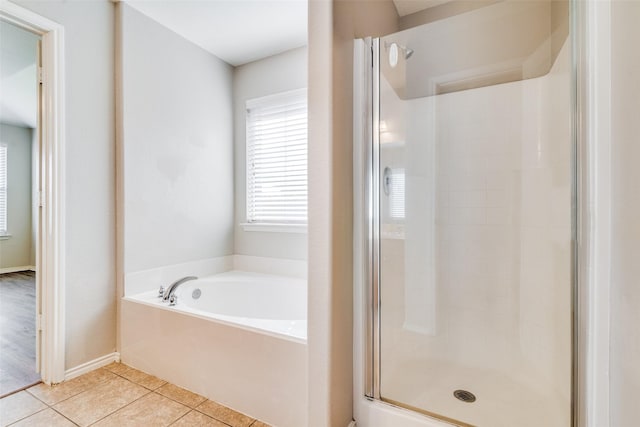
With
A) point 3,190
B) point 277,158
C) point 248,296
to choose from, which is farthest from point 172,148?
point 3,190

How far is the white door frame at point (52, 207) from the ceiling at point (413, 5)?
217 cm

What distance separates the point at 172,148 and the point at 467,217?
2.21 m

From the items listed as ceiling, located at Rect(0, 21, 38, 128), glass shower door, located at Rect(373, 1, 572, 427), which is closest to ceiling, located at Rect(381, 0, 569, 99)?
glass shower door, located at Rect(373, 1, 572, 427)

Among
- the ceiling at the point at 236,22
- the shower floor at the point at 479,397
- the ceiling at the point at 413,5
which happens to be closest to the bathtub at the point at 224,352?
the shower floor at the point at 479,397

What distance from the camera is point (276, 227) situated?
2.68 meters

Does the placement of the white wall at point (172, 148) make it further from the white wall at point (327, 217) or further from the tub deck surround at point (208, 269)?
the white wall at point (327, 217)

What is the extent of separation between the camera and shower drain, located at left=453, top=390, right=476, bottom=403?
1.41 meters

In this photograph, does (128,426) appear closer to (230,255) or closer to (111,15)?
(230,255)

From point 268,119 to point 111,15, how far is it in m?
1.28

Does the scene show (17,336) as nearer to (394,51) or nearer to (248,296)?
(248,296)

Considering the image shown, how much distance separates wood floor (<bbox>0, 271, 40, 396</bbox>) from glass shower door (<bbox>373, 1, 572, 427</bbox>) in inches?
85.8

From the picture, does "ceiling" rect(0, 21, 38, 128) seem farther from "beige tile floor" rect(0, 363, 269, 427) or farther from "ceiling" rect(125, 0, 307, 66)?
"beige tile floor" rect(0, 363, 269, 427)

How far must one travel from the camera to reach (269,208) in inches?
108

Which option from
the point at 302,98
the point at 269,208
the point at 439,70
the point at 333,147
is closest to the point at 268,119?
the point at 302,98
